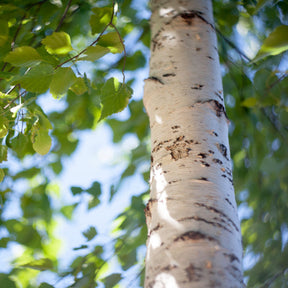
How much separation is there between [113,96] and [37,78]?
22 centimetres

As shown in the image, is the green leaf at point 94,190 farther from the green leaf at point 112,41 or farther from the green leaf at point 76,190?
the green leaf at point 112,41

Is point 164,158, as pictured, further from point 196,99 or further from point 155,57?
point 155,57

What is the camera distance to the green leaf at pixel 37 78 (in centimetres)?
64

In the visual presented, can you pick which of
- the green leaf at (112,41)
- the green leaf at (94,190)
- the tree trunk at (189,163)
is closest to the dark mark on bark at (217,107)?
the tree trunk at (189,163)

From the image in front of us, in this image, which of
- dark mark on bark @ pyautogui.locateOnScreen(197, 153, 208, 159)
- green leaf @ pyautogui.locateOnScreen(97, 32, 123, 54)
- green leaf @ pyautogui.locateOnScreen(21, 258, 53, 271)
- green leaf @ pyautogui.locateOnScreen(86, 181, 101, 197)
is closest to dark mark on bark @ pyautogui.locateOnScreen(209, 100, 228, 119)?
dark mark on bark @ pyautogui.locateOnScreen(197, 153, 208, 159)

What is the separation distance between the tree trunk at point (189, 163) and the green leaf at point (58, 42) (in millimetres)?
218

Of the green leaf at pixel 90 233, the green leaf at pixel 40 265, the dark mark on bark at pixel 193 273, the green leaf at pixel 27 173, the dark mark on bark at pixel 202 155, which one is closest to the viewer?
the dark mark on bark at pixel 193 273

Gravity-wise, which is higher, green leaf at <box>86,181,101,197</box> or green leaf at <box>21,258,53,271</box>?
green leaf at <box>86,181,101,197</box>

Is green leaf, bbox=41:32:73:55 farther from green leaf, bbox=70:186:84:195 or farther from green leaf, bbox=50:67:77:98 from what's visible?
green leaf, bbox=70:186:84:195

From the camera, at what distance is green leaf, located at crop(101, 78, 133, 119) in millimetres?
815

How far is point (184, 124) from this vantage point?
24.5 inches

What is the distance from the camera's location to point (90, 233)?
1.08 metres

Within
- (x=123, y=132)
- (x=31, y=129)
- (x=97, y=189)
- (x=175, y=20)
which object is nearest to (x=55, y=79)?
(x=31, y=129)

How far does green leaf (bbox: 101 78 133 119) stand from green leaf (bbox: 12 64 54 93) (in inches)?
6.8
